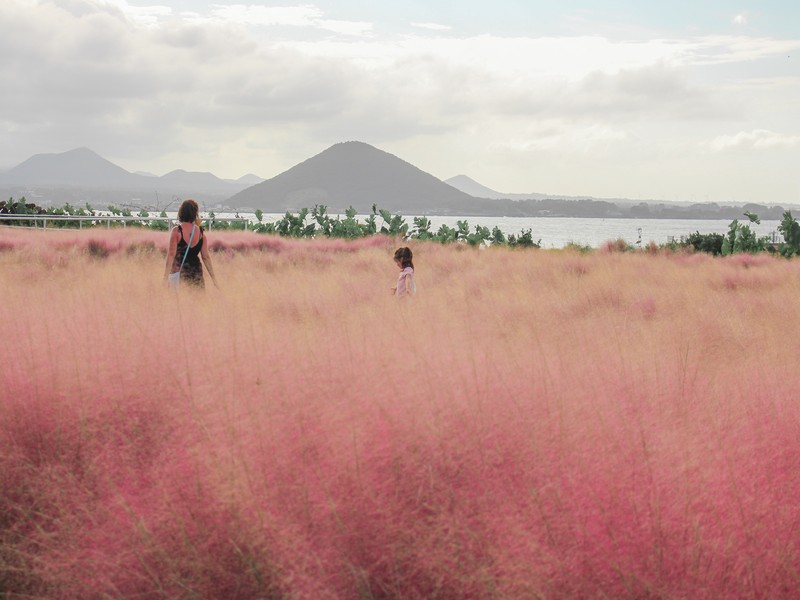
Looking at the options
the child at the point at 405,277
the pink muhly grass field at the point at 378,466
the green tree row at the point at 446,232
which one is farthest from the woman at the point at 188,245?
the green tree row at the point at 446,232

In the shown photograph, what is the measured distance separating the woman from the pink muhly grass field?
3010mm

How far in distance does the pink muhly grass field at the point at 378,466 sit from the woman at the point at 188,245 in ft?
9.88

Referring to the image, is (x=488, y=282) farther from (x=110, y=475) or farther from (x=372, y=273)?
(x=110, y=475)

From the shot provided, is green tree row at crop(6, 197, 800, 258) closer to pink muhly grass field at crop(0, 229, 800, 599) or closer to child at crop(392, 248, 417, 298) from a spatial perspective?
child at crop(392, 248, 417, 298)

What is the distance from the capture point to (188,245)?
9.77 m

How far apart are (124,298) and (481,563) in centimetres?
603

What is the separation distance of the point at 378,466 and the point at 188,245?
657cm

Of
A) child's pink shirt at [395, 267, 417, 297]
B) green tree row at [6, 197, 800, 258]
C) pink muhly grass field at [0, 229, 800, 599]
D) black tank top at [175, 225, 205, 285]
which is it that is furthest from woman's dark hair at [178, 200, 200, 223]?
green tree row at [6, 197, 800, 258]

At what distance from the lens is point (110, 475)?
4090 millimetres

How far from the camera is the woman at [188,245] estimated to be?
955 centimetres

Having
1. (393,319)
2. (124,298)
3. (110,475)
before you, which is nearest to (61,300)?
(124,298)

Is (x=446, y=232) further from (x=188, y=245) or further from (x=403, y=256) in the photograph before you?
(x=188, y=245)

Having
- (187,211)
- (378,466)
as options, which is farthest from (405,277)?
(378,466)

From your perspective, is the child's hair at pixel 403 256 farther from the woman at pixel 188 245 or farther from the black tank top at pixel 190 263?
the black tank top at pixel 190 263
